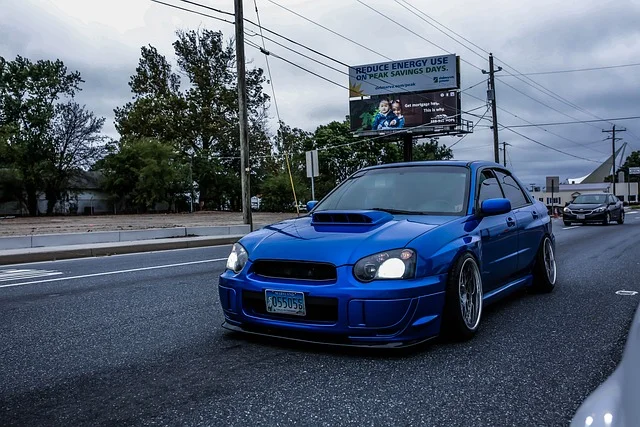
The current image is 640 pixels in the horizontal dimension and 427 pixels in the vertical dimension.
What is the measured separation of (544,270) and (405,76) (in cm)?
3519

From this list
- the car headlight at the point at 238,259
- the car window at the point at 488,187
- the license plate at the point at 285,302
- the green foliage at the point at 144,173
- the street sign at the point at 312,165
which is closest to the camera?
the license plate at the point at 285,302

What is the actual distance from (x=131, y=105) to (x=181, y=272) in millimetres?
53626

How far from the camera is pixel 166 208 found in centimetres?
4900

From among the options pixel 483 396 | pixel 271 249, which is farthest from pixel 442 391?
pixel 271 249

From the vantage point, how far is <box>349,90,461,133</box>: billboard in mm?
38281

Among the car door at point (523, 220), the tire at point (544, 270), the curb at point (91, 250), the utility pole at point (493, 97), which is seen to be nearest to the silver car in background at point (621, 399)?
the car door at point (523, 220)

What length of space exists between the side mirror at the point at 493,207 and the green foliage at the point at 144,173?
138 feet

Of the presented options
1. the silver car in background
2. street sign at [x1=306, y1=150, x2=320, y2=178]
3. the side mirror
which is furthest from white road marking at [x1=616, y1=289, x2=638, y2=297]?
street sign at [x1=306, y1=150, x2=320, y2=178]

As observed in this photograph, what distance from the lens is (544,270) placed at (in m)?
6.16

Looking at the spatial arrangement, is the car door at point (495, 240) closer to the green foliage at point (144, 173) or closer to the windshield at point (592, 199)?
the windshield at point (592, 199)

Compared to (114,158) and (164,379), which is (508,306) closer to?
(164,379)

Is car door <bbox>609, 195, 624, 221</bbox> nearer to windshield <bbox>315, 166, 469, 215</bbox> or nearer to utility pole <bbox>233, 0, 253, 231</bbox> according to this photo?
utility pole <bbox>233, 0, 253, 231</bbox>

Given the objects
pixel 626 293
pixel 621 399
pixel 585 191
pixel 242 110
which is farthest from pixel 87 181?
pixel 585 191

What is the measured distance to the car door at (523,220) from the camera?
5617 mm
